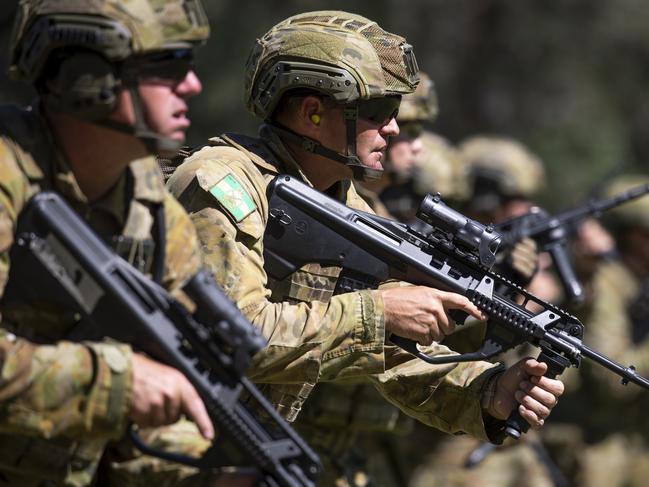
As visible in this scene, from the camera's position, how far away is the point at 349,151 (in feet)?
19.7

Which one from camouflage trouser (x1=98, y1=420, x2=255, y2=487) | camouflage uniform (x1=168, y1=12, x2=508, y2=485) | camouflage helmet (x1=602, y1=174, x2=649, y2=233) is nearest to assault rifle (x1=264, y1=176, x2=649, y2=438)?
camouflage uniform (x1=168, y1=12, x2=508, y2=485)

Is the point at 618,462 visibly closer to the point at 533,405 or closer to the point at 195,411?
the point at 533,405

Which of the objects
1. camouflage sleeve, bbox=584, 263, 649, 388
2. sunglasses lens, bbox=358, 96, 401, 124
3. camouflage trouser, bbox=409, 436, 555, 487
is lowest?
camouflage trouser, bbox=409, 436, 555, 487

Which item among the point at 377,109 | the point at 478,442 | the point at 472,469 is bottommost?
the point at 472,469

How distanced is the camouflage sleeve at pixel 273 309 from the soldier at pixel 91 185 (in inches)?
23.8

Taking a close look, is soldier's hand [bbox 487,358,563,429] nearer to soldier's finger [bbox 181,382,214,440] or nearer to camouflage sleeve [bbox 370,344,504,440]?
camouflage sleeve [bbox 370,344,504,440]

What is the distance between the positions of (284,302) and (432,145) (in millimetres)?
5221

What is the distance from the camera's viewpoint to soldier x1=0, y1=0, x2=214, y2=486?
4219mm

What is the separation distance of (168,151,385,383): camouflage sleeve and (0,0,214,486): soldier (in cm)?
60

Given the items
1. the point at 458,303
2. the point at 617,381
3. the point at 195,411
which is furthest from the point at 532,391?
the point at 617,381

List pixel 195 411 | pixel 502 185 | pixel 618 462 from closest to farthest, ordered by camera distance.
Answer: pixel 195 411, pixel 502 185, pixel 618 462

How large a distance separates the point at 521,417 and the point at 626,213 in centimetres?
620

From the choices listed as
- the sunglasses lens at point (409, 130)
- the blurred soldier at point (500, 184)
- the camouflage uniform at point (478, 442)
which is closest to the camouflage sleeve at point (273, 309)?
the sunglasses lens at point (409, 130)

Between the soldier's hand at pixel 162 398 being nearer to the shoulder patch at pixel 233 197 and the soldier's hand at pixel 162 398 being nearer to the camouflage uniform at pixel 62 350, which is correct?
the camouflage uniform at pixel 62 350
